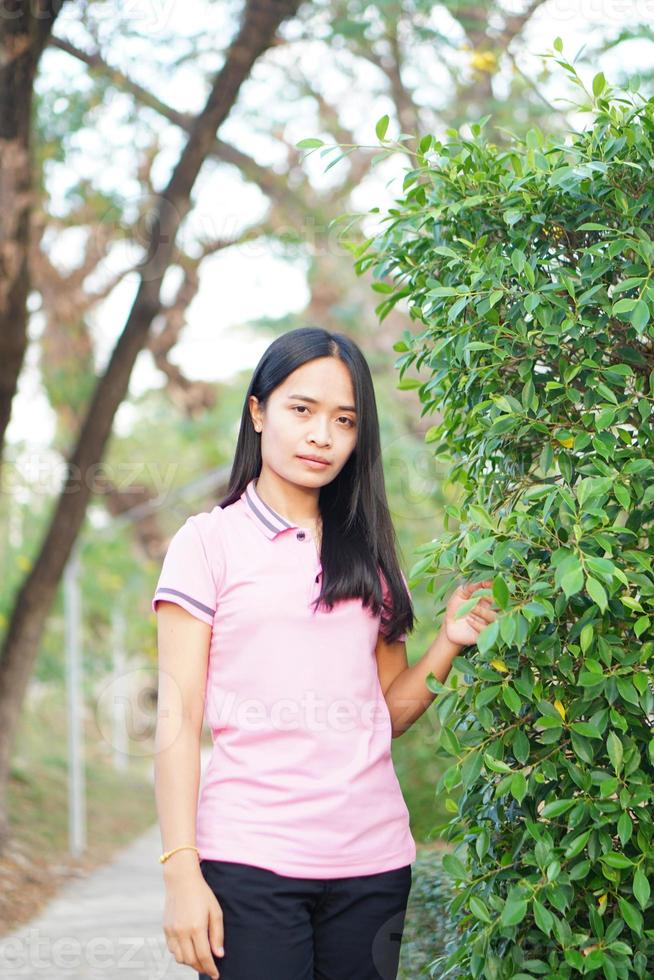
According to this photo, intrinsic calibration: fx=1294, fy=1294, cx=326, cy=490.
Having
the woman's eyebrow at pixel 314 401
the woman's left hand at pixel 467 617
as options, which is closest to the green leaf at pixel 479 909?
the woman's left hand at pixel 467 617

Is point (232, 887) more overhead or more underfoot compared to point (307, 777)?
more underfoot

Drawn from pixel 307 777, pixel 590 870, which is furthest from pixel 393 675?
pixel 590 870

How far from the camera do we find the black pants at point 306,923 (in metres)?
2.16

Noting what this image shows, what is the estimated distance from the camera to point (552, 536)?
2.02 m

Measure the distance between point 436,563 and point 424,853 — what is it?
69.9 inches

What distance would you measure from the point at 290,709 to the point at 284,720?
2cm

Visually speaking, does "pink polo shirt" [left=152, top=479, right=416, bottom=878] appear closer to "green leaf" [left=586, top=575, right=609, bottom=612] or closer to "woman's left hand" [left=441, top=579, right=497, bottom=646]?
"woman's left hand" [left=441, top=579, right=497, bottom=646]

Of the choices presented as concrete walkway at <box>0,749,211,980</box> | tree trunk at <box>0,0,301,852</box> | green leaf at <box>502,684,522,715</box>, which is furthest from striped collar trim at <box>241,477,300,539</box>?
tree trunk at <box>0,0,301,852</box>

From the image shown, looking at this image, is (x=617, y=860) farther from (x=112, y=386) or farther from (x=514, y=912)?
(x=112, y=386)

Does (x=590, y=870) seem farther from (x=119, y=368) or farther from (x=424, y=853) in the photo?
(x=119, y=368)

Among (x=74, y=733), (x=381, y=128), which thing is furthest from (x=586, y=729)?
(x=74, y=733)

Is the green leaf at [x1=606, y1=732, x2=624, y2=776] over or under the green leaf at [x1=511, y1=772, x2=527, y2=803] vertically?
over

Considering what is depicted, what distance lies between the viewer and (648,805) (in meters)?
2.11

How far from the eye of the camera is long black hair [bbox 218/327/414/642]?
2400mm
